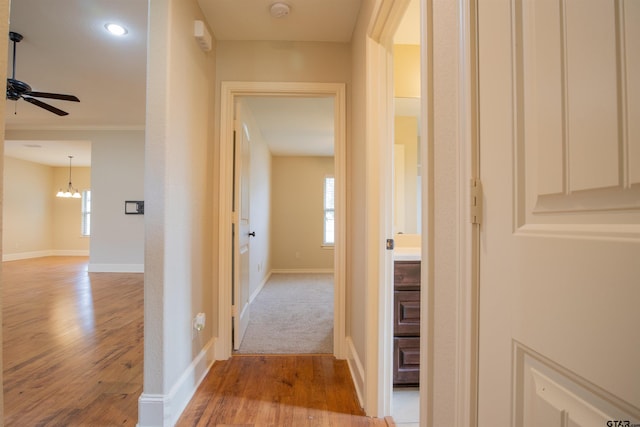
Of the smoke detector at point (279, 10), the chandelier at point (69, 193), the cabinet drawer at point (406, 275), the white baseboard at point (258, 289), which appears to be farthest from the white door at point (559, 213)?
the chandelier at point (69, 193)

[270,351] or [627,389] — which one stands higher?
[627,389]

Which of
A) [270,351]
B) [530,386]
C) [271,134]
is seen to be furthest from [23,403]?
[271,134]

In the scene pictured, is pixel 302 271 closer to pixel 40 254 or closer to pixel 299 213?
pixel 299 213

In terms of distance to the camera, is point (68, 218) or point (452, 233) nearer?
point (452, 233)

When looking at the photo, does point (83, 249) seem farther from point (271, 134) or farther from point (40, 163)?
point (271, 134)

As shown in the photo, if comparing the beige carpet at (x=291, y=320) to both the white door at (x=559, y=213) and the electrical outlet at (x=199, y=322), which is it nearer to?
the electrical outlet at (x=199, y=322)

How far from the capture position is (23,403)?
1.67m

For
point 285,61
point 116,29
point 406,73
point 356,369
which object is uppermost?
point 116,29

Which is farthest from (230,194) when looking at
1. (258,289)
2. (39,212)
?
(39,212)

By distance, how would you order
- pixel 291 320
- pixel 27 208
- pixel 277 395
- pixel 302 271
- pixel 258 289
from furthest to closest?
pixel 27 208 → pixel 302 271 → pixel 258 289 → pixel 291 320 → pixel 277 395

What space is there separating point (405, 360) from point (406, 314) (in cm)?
28

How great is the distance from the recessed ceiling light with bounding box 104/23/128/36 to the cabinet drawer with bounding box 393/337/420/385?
11.3 ft

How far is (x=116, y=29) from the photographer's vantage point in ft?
8.57

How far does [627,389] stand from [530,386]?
17 cm
